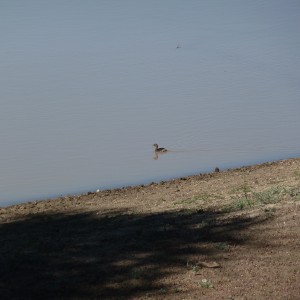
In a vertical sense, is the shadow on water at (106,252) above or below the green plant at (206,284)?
above

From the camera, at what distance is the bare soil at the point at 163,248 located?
724 cm

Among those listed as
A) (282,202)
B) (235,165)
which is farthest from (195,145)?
(282,202)

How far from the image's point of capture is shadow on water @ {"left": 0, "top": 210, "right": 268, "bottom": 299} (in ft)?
24.2

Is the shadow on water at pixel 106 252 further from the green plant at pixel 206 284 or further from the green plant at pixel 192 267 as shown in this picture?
the green plant at pixel 206 284

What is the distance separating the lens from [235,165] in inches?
600

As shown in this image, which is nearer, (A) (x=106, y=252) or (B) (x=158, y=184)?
(A) (x=106, y=252)

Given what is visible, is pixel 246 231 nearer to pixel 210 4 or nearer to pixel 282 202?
pixel 282 202

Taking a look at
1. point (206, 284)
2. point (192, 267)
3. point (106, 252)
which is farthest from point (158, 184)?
point (206, 284)

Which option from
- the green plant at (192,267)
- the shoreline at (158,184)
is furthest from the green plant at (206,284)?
the shoreline at (158,184)

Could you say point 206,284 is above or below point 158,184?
below

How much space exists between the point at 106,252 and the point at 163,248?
56cm

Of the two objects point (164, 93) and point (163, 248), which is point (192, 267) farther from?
point (164, 93)

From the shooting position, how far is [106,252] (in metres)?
8.38

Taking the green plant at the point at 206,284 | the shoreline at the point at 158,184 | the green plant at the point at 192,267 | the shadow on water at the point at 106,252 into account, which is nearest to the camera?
the green plant at the point at 206,284
